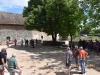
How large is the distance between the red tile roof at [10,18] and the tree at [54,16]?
10.1m

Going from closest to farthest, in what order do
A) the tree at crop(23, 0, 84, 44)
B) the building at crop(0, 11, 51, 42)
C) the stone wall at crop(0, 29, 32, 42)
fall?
the tree at crop(23, 0, 84, 44) < the stone wall at crop(0, 29, 32, 42) < the building at crop(0, 11, 51, 42)

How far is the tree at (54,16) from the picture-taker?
25375mm

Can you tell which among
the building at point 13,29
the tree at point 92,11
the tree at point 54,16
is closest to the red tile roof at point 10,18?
the building at point 13,29

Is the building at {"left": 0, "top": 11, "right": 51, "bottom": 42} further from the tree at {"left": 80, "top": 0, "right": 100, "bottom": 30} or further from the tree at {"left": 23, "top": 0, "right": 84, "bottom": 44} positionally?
the tree at {"left": 80, "top": 0, "right": 100, "bottom": 30}

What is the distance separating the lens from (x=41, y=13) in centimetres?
2975

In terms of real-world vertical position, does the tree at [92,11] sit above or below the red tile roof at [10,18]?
below

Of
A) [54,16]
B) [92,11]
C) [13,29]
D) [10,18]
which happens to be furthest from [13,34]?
[92,11]

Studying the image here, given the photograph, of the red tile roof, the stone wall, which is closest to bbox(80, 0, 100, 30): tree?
the stone wall

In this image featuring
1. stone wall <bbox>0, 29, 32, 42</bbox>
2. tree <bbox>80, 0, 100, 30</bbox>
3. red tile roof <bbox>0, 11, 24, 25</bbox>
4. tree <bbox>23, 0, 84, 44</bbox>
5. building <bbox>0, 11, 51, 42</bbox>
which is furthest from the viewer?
red tile roof <bbox>0, 11, 24, 25</bbox>

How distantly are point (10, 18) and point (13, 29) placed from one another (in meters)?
3.19

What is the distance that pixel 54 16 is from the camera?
28.2m

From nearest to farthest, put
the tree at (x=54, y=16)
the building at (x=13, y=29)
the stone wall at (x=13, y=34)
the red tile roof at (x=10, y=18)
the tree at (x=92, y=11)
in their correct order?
1. the tree at (x=92, y=11)
2. the tree at (x=54, y=16)
3. the stone wall at (x=13, y=34)
4. the building at (x=13, y=29)
5. the red tile roof at (x=10, y=18)

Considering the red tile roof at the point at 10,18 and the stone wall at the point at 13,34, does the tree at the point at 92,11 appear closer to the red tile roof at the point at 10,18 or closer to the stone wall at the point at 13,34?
Answer: the stone wall at the point at 13,34

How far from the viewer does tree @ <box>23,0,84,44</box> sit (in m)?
25.4
